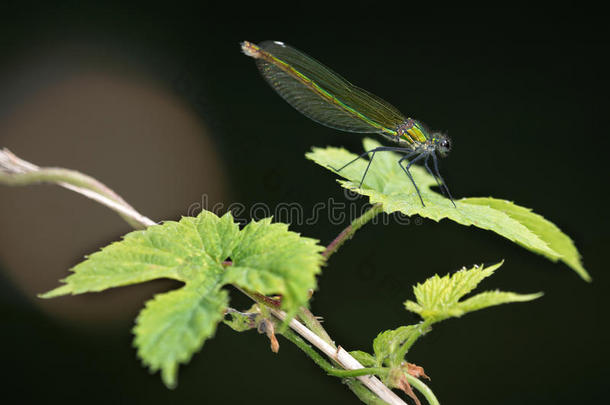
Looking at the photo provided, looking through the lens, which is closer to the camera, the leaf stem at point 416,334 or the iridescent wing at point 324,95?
the leaf stem at point 416,334

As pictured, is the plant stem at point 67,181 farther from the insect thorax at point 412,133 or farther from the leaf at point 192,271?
the insect thorax at point 412,133

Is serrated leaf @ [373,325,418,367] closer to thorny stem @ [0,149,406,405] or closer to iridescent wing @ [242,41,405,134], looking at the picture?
thorny stem @ [0,149,406,405]

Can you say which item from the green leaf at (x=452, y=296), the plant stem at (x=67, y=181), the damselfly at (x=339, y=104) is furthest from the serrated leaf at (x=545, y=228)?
the plant stem at (x=67, y=181)

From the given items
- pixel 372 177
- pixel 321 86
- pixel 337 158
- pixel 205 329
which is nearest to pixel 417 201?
pixel 372 177

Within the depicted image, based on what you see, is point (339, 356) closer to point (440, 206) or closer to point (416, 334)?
point (416, 334)

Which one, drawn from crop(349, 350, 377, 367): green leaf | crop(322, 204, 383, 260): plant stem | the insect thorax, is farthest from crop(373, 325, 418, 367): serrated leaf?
the insect thorax

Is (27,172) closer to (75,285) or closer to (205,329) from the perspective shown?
(75,285)
